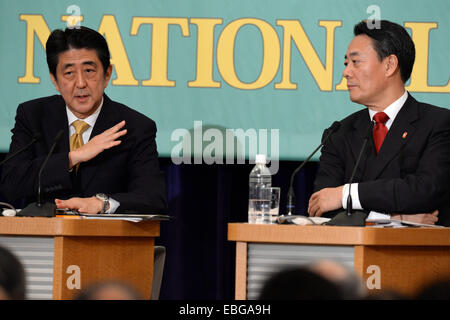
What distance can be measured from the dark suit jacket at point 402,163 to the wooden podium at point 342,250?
450 millimetres

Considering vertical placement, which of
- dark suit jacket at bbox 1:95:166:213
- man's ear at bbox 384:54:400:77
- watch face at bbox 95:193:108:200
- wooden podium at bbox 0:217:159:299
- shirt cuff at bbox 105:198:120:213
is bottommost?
Answer: wooden podium at bbox 0:217:159:299

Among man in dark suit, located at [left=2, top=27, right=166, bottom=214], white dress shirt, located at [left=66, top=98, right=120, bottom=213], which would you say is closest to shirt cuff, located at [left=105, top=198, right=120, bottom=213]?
man in dark suit, located at [left=2, top=27, right=166, bottom=214]

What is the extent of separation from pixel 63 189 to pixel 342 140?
3.96 ft

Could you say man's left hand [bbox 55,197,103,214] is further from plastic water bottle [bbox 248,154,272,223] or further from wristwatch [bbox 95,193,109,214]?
plastic water bottle [bbox 248,154,272,223]

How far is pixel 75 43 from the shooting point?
10.7 feet

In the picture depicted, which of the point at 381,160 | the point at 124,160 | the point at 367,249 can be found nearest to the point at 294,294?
the point at 367,249

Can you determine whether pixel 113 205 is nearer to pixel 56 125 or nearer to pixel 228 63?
pixel 56 125

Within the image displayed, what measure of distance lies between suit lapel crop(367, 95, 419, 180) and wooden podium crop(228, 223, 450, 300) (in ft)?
2.32

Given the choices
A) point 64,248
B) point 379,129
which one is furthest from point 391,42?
point 64,248

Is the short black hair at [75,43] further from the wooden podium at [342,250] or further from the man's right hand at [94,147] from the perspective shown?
the wooden podium at [342,250]

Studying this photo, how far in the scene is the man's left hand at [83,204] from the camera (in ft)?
8.80

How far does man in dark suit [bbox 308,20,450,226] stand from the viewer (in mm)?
2682

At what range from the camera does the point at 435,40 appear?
153 inches

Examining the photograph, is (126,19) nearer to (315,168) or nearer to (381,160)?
(315,168)
